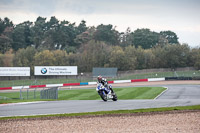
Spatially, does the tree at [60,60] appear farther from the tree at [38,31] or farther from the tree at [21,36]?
the tree at [21,36]

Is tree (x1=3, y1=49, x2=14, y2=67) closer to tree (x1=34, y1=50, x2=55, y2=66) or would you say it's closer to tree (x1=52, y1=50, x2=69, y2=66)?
tree (x1=34, y1=50, x2=55, y2=66)

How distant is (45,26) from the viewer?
134625 mm

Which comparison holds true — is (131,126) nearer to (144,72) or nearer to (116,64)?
(144,72)

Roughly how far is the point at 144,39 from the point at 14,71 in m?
64.6

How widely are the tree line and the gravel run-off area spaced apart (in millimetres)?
65699

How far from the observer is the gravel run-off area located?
13680mm

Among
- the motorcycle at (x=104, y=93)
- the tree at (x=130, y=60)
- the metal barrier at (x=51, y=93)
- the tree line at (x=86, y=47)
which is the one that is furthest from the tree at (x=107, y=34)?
the motorcycle at (x=104, y=93)

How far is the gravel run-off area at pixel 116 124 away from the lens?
13680mm

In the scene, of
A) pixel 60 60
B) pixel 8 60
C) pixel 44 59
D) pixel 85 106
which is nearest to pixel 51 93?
pixel 85 106

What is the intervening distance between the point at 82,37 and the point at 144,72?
56.4 meters

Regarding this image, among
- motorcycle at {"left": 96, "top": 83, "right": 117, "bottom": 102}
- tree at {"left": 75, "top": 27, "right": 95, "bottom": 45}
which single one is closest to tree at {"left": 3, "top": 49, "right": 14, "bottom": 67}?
tree at {"left": 75, "top": 27, "right": 95, "bottom": 45}

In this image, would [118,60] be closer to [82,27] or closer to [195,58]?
[195,58]

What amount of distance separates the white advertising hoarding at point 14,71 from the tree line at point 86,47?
1093 cm

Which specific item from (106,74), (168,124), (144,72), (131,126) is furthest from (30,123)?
(144,72)
